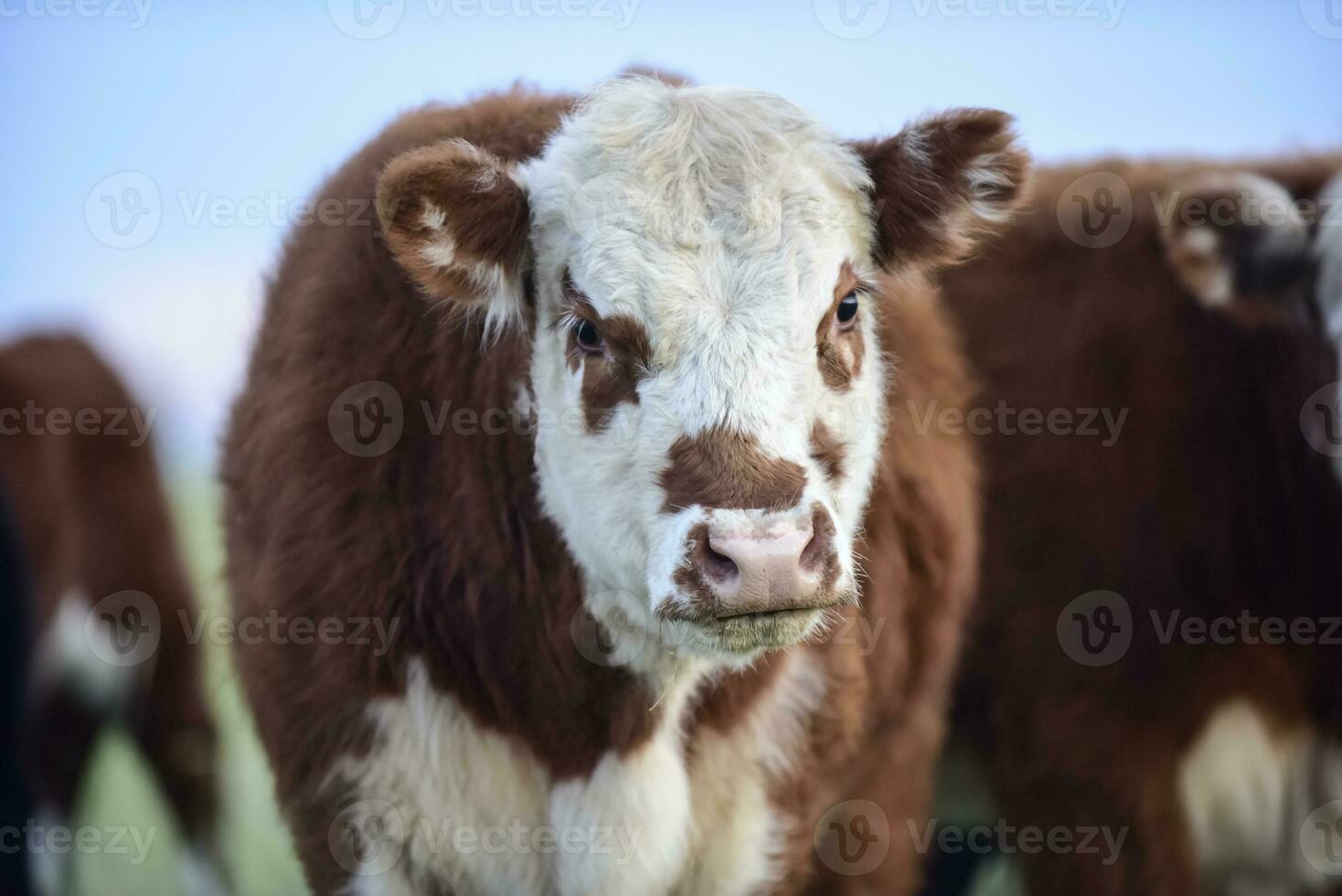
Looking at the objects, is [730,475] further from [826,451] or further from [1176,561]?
[1176,561]

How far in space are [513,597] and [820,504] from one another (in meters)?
1.04

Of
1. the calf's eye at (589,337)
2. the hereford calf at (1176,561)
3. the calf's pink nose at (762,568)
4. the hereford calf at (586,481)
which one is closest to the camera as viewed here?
the calf's pink nose at (762,568)

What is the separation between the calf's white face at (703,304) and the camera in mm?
2980

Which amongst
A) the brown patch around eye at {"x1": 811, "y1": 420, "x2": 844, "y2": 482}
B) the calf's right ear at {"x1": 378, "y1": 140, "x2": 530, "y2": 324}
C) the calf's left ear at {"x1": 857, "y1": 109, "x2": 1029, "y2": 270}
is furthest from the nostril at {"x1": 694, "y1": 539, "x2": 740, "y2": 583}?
the calf's left ear at {"x1": 857, "y1": 109, "x2": 1029, "y2": 270}

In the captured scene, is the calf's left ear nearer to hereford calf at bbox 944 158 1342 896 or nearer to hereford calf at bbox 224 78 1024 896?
hereford calf at bbox 224 78 1024 896

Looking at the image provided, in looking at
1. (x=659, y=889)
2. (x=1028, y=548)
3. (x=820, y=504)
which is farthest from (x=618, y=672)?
(x=1028, y=548)

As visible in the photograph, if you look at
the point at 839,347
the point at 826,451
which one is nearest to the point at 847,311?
the point at 839,347

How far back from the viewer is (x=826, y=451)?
3.27 metres

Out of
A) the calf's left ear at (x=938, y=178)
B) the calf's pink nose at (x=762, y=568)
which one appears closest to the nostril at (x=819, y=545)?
the calf's pink nose at (x=762, y=568)

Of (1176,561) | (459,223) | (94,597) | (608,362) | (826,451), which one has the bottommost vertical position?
(94,597)

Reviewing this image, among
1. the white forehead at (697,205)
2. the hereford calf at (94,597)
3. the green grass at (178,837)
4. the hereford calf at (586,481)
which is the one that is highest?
the white forehead at (697,205)

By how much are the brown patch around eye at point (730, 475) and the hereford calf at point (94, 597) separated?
4303mm

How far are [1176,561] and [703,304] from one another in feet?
8.93

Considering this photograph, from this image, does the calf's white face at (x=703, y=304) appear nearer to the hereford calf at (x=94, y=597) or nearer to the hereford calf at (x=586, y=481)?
the hereford calf at (x=586, y=481)
